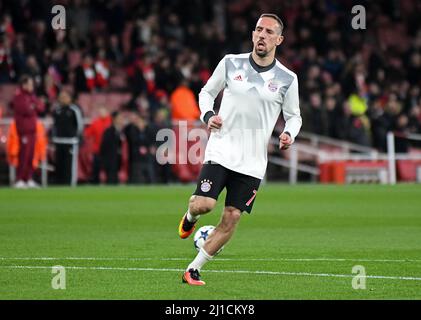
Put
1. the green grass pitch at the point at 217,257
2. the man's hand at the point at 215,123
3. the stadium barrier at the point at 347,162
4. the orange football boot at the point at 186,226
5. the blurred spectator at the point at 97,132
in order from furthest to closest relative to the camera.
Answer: the stadium barrier at the point at 347,162 < the blurred spectator at the point at 97,132 < the orange football boot at the point at 186,226 < the man's hand at the point at 215,123 < the green grass pitch at the point at 217,257

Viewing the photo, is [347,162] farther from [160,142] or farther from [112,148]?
[112,148]

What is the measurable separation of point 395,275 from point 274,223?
693 centimetres

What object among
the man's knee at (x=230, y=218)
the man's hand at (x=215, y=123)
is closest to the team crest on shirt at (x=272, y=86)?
the man's hand at (x=215, y=123)

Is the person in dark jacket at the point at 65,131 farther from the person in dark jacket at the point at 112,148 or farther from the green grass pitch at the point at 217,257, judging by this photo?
the green grass pitch at the point at 217,257

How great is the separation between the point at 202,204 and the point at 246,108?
1008mm

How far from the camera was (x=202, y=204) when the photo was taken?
10.9 meters

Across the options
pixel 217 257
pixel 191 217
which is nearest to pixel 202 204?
pixel 191 217

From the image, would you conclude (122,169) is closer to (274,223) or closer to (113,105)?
(113,105)

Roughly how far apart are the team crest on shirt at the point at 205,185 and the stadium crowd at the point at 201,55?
1766cm

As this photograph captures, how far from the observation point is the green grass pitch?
10484mm

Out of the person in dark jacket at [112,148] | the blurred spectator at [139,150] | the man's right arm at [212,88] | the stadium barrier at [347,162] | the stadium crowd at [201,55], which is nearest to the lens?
the man's right arm at [212,88]

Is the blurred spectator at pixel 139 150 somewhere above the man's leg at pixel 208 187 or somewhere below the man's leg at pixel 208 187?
below

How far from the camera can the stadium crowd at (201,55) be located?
29.8 metres
